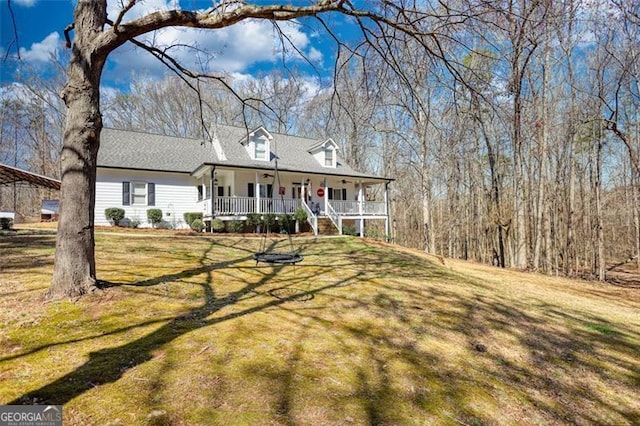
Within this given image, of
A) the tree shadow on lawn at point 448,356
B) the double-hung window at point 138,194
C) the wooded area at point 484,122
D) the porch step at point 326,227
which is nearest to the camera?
the tree shadow on lawn at point 448,356

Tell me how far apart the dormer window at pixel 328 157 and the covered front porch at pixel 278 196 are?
1.16 metres

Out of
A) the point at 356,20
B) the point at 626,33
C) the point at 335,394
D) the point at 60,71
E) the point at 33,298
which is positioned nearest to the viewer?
the point at 335,394

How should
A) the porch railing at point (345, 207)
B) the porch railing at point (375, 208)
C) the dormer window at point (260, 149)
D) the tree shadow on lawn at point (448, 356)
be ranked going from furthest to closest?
the porch railing at point (375, 208) < the porch railing at point (345, 207) < the dormer window at point (260, 149) < the tree shadow on lawn at point (448, 356)

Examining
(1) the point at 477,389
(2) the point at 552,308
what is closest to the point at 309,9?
(1) the point at 477,389

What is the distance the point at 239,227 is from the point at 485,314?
41.5 ft

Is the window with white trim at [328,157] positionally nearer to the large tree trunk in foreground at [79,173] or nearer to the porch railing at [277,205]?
the porch railing at [277,205]

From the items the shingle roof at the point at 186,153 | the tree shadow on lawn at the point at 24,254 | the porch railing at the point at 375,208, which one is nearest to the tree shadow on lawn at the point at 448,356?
the tree shadow on lawn at the point at 24,254

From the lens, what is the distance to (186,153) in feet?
65.7

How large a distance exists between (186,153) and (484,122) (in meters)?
16.4

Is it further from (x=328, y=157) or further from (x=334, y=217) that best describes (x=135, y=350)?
(x=328, y=157)

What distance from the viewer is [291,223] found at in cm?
1745

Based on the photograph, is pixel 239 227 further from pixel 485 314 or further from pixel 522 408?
pixel 522 408

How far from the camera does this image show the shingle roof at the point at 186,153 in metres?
17.4

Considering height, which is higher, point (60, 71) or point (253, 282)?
point (60, 71)
